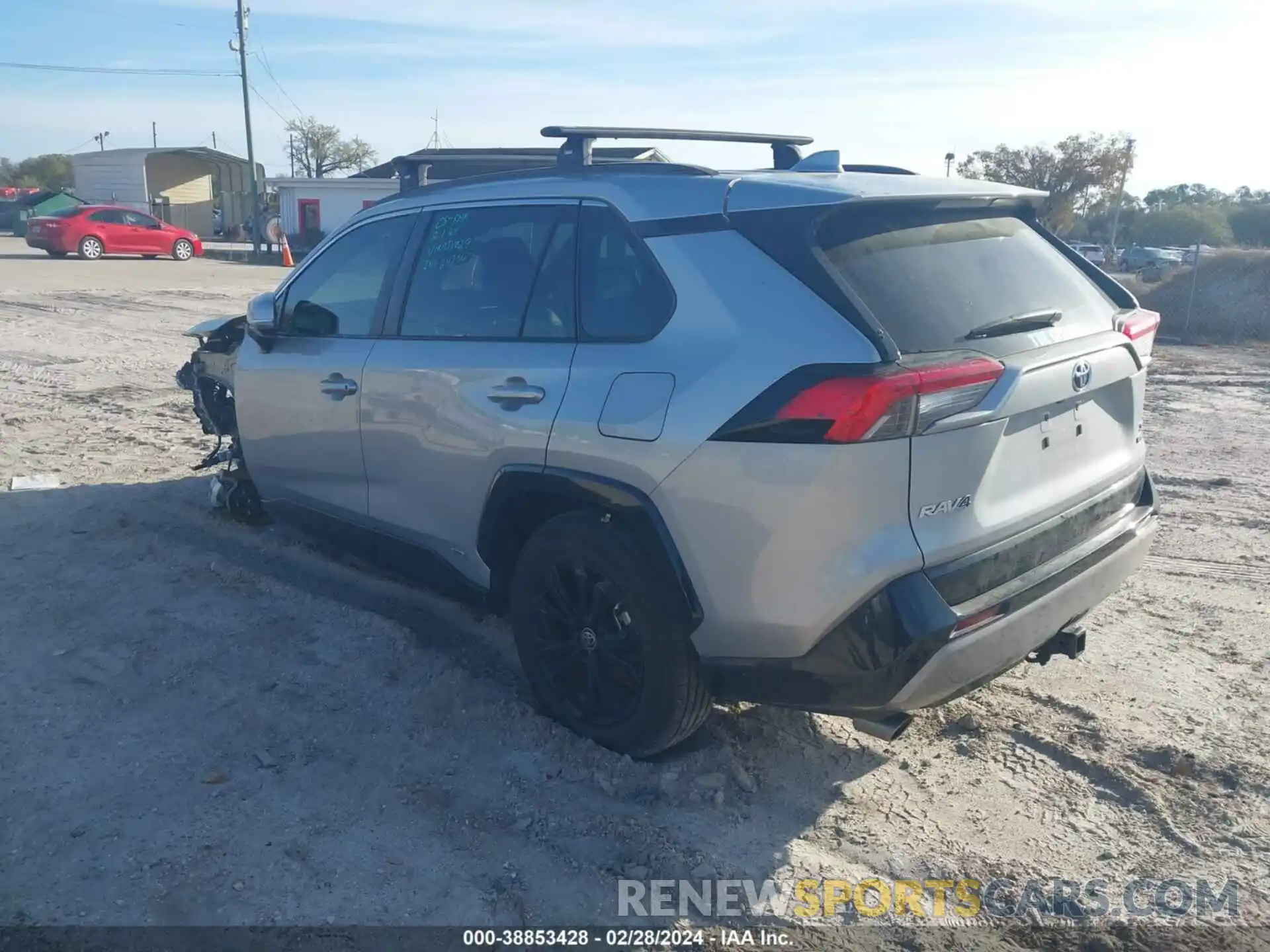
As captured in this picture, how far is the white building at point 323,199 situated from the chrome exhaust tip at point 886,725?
37.5m

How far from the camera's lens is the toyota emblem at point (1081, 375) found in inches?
129

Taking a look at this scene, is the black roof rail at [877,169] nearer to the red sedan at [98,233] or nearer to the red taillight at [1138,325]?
the red taillight at [1138,325]

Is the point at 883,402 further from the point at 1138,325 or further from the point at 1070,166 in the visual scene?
the point at 1070,166

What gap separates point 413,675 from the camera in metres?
4.30

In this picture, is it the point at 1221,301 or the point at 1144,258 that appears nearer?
the point at 1221,301

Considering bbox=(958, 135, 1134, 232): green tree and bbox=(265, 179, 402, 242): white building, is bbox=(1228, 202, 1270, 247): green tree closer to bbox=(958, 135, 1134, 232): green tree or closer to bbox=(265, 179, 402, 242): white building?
bbox=(958, 135, 1134, 232): green tree

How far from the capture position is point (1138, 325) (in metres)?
3.79

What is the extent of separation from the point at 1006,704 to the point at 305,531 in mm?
3248

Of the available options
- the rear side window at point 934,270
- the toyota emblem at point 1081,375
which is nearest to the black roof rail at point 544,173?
the rear side window at point 934,270

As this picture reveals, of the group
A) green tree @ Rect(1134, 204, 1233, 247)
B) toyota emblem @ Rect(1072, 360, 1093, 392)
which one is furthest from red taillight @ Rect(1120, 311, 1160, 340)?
green tree @ Rect(1134, 204, 1233, 247)

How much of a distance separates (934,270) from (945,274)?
0.15 feet

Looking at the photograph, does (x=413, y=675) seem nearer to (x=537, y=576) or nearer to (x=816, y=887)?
(x=537, y=576)

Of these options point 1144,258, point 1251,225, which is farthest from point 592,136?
point 1251,225

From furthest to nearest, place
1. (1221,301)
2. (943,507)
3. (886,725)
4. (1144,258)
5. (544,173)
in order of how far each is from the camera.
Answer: (1144,258) < (1221,301) < (544,173) < (886,725) < (943,507)
